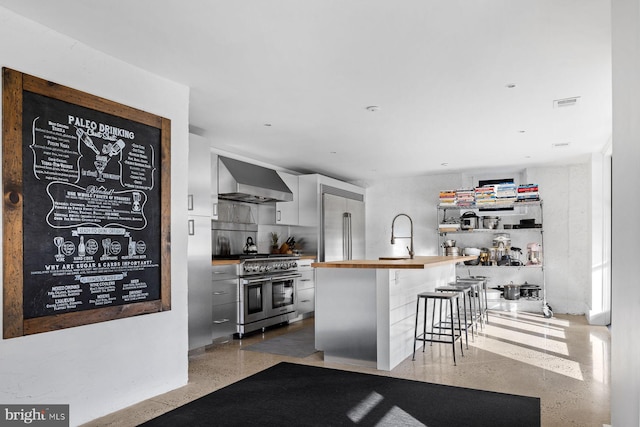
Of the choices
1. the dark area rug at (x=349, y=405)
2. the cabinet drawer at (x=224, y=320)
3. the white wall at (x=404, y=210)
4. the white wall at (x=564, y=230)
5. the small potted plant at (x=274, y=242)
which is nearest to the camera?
the dark area rug at (x=349, y=405)

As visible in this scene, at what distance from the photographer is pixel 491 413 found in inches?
123

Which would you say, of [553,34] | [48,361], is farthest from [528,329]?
[48,361]

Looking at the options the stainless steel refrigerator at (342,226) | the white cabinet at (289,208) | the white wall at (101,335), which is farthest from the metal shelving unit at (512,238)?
the white wall at (101,335)

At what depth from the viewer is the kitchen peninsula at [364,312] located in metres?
4.25

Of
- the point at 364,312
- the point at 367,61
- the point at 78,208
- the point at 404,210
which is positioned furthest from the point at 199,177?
the point at 404,210

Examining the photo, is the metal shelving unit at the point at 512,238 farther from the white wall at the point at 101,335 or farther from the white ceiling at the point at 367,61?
the white wall at the point at 101,335

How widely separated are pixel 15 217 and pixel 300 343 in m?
3.42

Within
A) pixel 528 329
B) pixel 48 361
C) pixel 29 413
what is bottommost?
pixel 528 329

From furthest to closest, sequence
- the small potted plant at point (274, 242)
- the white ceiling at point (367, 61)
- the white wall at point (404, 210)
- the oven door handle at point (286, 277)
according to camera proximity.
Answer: the white wall at point (404, 210), the small potted plant at point (274, 242), the oven door handle at point (286, 277), the white ceiling at point (367, 61)

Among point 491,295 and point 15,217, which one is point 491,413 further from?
point 491,295

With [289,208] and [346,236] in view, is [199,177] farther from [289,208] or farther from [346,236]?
[346,236]

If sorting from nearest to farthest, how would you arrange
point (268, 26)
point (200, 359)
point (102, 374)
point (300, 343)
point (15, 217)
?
point (15, 217), point (268, 26), point (102, 374), point (200, 359), point (300, 343)

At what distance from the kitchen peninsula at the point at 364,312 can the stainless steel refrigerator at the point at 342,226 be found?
9.93 ft

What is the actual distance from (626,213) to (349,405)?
2.20 m
